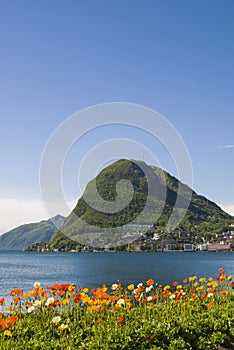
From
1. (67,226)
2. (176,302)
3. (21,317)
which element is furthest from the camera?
(67,226)

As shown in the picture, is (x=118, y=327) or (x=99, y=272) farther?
(x=99, y=272)

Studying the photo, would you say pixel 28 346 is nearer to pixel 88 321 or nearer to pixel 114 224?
pixel 88 321

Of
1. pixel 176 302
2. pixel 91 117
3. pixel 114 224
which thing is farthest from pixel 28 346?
pixel 114 224

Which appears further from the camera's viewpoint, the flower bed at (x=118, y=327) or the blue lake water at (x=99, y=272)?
the blue lake water at (x=99, y=272)

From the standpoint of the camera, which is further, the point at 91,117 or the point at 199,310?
the point at 91,117

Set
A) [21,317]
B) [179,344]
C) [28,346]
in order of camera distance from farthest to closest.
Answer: [21,317], [179,344], [28,346]

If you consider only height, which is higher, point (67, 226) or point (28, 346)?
point (67, 226)

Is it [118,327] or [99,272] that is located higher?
[99,272]

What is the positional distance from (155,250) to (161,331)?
19400cm

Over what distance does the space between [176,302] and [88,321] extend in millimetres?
2590

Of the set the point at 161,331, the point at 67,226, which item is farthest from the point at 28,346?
the point at 67,226

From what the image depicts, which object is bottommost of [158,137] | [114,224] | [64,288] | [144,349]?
[144,349]

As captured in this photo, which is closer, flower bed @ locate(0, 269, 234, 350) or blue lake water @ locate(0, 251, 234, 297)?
flower bed @ locate(0, 269, 234, 350)

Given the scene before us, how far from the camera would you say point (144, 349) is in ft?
24.8
